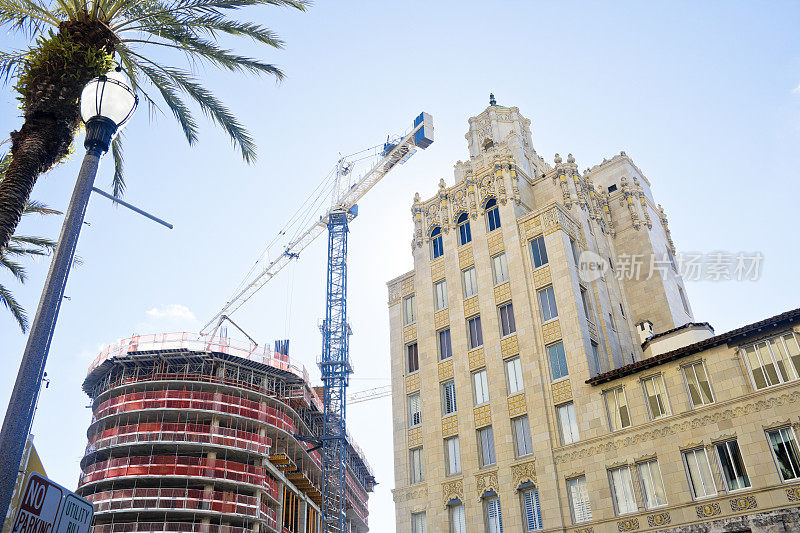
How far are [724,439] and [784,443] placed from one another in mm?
2505

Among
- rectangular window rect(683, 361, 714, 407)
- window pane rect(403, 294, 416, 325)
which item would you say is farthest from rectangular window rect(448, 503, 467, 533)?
rectangular window rect(683, 361, 714, 407)

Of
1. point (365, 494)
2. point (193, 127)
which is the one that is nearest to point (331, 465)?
point (365, 494)

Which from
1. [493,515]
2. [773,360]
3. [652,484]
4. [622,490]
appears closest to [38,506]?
[652,484]

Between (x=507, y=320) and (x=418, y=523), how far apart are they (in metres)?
14.5

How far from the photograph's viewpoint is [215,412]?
73.1 m

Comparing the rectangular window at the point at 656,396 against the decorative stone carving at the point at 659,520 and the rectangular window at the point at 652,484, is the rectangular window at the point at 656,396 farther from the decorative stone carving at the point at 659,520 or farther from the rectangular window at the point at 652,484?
the decorative stone carving at the point at 659,520

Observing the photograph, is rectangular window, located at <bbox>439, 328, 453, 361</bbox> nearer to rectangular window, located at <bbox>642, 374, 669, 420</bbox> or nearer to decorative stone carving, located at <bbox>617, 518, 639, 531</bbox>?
rectangular window, located at <bbox>642, 374, 669, 420</bbox>

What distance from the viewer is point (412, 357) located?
158 feet

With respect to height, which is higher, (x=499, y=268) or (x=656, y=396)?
(x=499, y=268)

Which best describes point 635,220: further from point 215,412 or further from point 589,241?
point 215,412

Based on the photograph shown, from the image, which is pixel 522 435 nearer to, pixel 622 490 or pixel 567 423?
pixel 567 423

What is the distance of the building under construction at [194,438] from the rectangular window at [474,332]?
37.8m

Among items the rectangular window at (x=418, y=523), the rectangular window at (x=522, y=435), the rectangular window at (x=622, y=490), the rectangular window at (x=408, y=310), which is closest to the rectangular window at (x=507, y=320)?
the rectangular window at (x=522, y=435)

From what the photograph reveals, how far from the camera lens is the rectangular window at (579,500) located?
34656mm
